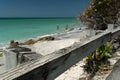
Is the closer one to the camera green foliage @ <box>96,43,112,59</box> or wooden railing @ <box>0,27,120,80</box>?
wooden railing @ <box>0,27,120,80</box>

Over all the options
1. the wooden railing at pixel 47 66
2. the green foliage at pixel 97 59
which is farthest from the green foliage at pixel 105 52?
the wooden railing at pixel 47 66

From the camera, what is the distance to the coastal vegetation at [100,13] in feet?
42.4

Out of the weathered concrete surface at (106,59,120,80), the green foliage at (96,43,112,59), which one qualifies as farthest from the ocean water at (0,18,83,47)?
the weathered concrete surface at (106,59,120,80)

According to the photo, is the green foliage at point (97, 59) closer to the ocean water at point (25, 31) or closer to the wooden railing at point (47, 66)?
the wooden railing at point (47, 66)

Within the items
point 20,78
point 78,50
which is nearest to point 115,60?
point 78,50

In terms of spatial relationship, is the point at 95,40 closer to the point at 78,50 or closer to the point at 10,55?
the point at 78,50

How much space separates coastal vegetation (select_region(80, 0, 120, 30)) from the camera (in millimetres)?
12910

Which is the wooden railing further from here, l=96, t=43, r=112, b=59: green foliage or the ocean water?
the ocean water

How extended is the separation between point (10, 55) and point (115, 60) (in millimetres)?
3930

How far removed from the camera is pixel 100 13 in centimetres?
1373

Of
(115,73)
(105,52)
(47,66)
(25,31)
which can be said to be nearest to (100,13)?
(105,52)

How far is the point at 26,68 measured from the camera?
1771mm

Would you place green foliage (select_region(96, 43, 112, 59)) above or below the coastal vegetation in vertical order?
below

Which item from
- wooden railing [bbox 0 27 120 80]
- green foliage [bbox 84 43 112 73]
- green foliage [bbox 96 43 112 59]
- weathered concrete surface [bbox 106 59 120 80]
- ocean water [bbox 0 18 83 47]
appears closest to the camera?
wooden railing [bbox 0 27 120 80]
